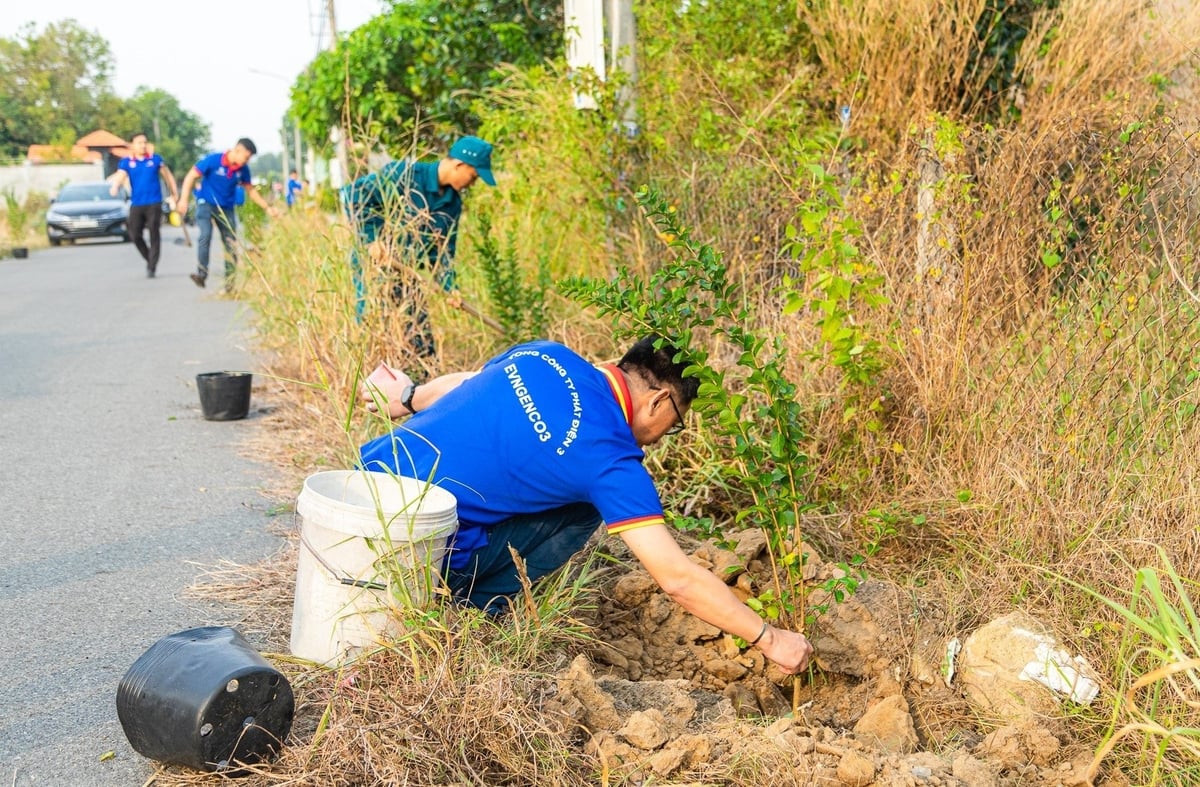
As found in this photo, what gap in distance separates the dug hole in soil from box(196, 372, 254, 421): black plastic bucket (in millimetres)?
3675

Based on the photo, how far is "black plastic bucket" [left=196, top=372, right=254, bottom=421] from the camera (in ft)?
22.3

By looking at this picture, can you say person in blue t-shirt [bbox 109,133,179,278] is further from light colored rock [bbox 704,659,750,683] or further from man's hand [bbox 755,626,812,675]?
man's hand [bbox 755,626,812,675]

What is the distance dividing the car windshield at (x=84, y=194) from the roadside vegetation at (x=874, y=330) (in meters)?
23.4

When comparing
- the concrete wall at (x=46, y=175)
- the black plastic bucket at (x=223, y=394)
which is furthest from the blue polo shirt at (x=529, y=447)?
the concrete wall at (x=46, y=175)

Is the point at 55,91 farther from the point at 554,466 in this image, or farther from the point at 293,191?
the point at 554,466

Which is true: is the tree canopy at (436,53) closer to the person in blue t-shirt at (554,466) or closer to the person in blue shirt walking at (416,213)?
the person in blue shirt walking at (416,213)

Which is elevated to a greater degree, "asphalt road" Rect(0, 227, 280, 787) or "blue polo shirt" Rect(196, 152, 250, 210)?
"blue polo shirt" Rect(196, 152, 250, 210)

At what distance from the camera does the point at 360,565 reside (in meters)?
3.02

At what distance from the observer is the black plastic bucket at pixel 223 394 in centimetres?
679

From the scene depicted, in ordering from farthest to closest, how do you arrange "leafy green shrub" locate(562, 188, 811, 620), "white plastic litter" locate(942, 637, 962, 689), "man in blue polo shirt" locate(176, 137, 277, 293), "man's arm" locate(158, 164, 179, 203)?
1. "man's arm" locate(158, 164, 179, 203)
2. "man in blue polo shirt" locate(176, 137, 277, 293)
3. "white plastic litter" locate(942, 637, 962, 689)
4. "leafy green shrub" locate(562, 188, 811, 620)

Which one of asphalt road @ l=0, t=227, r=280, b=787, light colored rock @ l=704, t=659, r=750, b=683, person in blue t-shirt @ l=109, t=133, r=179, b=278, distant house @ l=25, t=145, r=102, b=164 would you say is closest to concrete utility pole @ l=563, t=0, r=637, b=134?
asphalt road @ l=0, t=227, r=280, b=787

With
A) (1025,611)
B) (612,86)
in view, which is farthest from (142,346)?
(1025,611)

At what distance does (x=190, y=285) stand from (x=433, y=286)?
1069 centimetres

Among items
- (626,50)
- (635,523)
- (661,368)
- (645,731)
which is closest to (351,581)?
(635,523)
